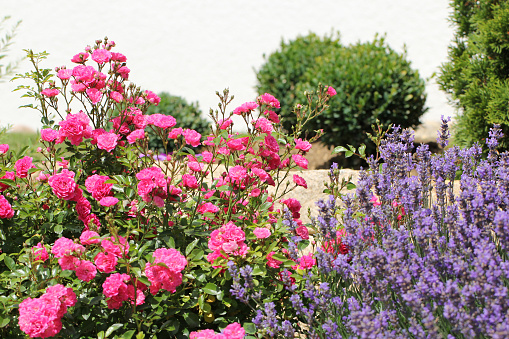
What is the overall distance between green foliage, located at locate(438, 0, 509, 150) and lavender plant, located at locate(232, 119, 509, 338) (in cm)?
270

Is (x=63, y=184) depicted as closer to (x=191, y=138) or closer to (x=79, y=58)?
(x=191, y=138)

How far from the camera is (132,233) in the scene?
243cm

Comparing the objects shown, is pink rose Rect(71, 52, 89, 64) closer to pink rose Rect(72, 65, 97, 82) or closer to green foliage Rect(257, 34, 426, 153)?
pink rose Rect(72, 65, 97, 82)

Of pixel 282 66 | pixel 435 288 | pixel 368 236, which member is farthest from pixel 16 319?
pixel 282 66

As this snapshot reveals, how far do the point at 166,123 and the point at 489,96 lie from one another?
4319mm

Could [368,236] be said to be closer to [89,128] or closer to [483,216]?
[483,216]

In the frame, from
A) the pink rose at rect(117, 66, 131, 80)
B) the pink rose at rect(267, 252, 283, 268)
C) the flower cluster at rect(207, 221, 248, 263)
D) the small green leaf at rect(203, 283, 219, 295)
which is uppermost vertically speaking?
the pink rose at rect(117, 66, 131, 80)

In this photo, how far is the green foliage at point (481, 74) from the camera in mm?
5125

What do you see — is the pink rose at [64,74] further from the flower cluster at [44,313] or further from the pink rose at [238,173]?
the flower cluster at [44,313]

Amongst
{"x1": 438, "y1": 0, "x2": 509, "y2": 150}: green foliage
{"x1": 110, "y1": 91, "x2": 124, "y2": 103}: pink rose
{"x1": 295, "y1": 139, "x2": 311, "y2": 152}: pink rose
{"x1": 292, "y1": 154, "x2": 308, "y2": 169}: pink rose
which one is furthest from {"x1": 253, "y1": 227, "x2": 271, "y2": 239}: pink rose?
{"x1": 438, "y1": 0, "x2": 509, "y2": 150}: green foliage

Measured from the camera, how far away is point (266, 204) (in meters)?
2.59

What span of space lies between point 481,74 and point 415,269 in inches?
177

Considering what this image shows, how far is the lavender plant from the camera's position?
1.62m

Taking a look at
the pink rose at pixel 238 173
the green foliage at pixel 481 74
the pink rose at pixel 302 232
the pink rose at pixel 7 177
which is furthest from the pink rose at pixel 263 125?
the green foliage at pixel 481 74
